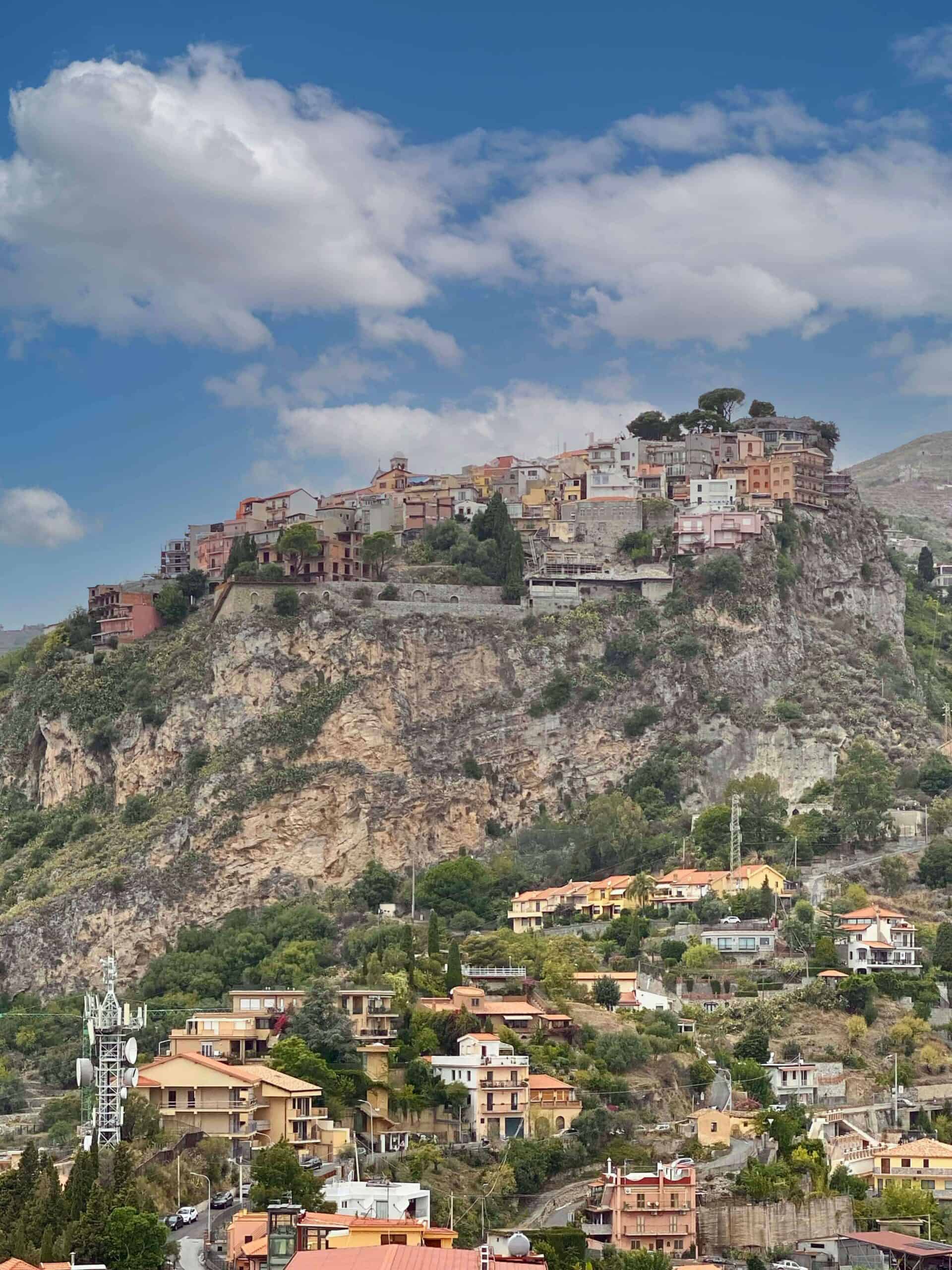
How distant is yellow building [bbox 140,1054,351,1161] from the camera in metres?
65.8

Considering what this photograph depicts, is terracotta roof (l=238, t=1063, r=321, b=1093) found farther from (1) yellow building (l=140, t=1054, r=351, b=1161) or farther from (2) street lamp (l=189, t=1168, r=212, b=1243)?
(2) street lamp (l=189, t=1168, r=212, b=1243)

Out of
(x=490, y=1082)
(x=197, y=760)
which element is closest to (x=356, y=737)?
(x=197, y=760)

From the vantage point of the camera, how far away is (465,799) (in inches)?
3834

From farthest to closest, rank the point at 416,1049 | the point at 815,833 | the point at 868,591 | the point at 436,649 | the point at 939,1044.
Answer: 1. the point at 868,591
2. the point at 436,649
3. the point at 815,833
4. the point at 939,1044
5. the point at 416,1049

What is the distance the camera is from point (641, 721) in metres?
99.6

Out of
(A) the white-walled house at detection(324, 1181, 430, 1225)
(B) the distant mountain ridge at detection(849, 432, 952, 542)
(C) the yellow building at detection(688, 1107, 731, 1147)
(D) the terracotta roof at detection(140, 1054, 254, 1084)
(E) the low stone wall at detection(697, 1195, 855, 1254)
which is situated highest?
(B) the distant mountain ridge at detection(849, 432, 952, 542)

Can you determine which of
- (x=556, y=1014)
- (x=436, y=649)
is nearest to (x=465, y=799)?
(x=436, y=649)

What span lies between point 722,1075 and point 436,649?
2885cm

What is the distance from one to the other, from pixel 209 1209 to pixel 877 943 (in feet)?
98.2

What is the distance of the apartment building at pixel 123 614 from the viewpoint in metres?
106

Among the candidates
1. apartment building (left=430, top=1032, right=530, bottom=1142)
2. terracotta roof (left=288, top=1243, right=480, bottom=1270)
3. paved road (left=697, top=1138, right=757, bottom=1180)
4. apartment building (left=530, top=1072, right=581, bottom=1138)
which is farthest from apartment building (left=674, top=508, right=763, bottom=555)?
terracotta roof (left=288, top=1243, right=480, bottom=1270)

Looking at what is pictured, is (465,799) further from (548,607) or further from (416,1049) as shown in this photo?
(416,1049)

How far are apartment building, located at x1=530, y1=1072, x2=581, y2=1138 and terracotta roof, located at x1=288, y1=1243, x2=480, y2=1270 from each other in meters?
21.8

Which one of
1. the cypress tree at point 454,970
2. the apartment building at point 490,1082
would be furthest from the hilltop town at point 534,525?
the apartment building at point 490,1082
